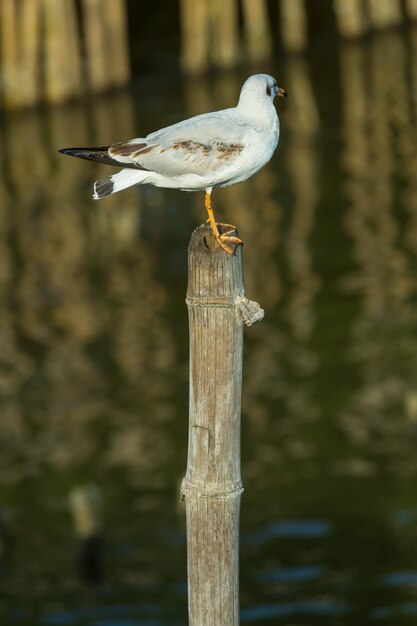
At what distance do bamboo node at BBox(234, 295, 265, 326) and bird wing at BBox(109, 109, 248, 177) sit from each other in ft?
4.30

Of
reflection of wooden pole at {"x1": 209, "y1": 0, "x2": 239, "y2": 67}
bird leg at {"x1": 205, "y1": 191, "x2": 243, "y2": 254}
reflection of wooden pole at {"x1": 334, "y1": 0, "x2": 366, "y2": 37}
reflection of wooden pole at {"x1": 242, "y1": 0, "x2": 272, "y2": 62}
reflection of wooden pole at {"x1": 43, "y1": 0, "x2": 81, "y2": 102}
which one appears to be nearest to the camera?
bird leg at {"x1": 205, "y1": 191, "x2": 243, "y2": 254}

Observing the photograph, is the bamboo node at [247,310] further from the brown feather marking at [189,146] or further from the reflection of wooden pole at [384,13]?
the reflection of wooden pole at [384,13]

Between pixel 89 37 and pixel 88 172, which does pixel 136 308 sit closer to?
pixel 88 172

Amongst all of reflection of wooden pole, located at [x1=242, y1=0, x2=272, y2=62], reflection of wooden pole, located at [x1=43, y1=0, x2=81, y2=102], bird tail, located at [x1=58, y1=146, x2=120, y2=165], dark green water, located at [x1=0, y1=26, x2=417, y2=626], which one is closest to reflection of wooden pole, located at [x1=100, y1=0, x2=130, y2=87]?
reflection of wooden pole, located at [x1=43, y1=0, x2=81, y2=102]

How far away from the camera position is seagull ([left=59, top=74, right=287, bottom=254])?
8.81m

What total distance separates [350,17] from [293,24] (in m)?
1.99

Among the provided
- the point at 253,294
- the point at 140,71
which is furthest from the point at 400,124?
the point at 253,294

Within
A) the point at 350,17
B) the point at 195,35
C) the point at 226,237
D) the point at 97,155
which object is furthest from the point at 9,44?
the point at 226,237

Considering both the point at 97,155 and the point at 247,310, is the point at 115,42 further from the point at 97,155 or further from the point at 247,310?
the point at 247,310

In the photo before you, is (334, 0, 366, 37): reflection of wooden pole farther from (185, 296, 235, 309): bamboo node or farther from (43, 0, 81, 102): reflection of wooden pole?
(185, 296, 235, 309): bamboo node

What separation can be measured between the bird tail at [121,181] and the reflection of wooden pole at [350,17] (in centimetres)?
3404

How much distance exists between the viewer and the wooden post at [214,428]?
784 cm

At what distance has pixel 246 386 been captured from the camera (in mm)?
19781

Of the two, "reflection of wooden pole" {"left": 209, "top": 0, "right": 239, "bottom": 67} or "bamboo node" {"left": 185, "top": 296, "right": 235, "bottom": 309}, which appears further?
"reflection of wooden pole" {"left": 209, "top": 0, "right": 239, "bottom": 67}
